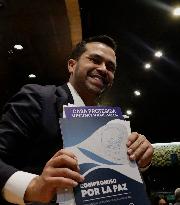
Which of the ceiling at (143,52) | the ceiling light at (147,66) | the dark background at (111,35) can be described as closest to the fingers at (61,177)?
the dark background at (111,35)

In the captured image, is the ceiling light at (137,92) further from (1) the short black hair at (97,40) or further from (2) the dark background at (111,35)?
(1) the short black hair at (97,40)

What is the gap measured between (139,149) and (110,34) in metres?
5.18

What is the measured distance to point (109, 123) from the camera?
996mm

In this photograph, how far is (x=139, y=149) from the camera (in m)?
0.99

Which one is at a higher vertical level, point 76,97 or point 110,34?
point 110,34

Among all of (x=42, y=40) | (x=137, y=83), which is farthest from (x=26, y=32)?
(x=137, y=83)

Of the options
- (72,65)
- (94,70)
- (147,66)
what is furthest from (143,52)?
(94,70)

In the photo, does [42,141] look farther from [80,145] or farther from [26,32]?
[26,32]

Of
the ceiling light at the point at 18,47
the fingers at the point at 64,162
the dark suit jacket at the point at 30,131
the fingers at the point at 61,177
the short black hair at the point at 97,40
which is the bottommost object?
the fingers at the point at 61,177

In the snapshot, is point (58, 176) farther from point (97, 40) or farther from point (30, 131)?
point (97, 40)

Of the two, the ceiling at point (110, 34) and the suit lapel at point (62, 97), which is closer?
the suit lapel at point (62, 97)

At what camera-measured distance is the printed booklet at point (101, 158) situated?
2.73 ft

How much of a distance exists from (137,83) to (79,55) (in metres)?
6.72

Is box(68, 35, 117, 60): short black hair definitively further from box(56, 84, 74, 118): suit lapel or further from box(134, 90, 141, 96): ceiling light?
box(134, 90, 141, 96): ceiling light
